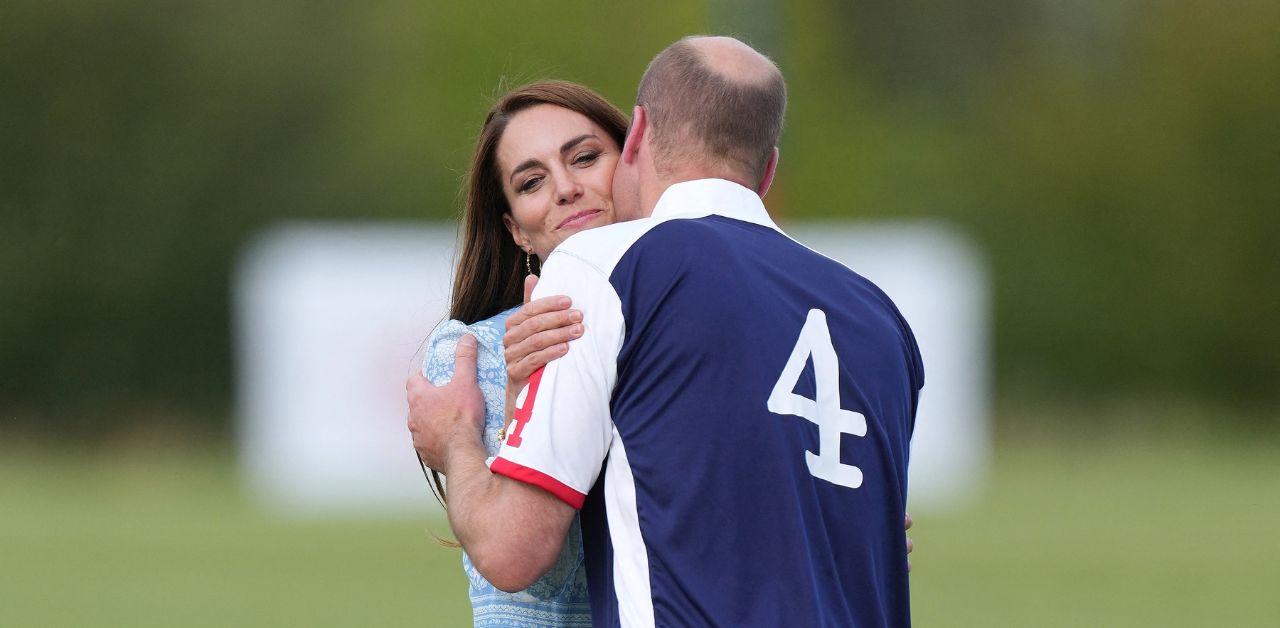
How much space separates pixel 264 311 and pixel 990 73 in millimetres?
13829

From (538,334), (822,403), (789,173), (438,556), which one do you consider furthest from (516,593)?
(789,173)

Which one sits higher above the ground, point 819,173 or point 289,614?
point 819,173

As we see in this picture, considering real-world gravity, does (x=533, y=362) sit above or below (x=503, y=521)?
above

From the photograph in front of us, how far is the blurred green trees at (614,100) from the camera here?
21.9m

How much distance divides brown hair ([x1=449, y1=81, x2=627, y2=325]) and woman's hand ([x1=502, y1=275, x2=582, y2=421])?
2.71 feet

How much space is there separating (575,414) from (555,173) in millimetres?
1011

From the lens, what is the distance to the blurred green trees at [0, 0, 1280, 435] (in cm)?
2191

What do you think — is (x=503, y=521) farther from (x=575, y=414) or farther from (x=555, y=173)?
(x=555, y=173)

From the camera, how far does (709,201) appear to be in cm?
241

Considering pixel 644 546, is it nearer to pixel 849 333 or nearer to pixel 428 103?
pixel 849 333

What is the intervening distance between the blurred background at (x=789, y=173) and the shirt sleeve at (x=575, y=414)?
1557 cm

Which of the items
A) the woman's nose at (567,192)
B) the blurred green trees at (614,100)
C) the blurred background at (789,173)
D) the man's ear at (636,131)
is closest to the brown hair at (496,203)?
the woman's nose at (567,192)

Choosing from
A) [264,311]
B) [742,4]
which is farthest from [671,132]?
[264,311]

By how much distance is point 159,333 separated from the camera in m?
21.7
